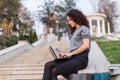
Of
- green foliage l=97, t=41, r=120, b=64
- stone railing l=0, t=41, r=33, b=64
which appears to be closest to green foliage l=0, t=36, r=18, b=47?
stone railing l=0, t=41, r=33, b=64

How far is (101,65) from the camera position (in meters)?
7.03

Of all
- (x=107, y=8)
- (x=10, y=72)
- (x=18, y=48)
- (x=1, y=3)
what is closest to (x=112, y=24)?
(x=107, y=8)

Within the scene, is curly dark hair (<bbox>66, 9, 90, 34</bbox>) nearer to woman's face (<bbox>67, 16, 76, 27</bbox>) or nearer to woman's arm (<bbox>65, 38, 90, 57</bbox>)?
woman's face (<bbox>67, 16, 76, 27</bbox>)

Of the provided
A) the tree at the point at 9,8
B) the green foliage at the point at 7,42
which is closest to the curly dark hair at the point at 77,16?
the green foliage at the point at 7,42

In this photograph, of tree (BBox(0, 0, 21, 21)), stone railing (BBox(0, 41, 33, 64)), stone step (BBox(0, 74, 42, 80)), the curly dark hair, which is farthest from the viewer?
tree (BBox(0, 0, 21, 21))

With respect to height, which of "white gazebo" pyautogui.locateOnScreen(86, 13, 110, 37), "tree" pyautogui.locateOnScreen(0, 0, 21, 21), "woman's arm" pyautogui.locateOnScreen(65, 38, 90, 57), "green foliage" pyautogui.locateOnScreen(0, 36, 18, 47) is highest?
"tree" pyautogui.locateOnScreen(0, 0, 21, 21)

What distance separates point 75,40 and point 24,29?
38687 mm

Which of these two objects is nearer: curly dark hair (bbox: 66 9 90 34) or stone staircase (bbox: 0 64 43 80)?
curly dark hair (bbox: 66 9 90 34)

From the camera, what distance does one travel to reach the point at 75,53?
6527mm

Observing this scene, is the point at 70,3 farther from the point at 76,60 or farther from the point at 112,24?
the point at 76,60

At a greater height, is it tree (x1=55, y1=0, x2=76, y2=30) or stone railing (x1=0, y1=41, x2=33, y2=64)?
tree (x1=55, y1=0, x2=76, y2=30)

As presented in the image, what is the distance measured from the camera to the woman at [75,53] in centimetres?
644

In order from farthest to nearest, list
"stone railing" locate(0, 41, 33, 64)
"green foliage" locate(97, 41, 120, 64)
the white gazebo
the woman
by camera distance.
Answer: the white gazebo → "stone railing" locate(0, 41, 33, 64) → "green foliage" locate(97, 41, 120, 64) → the woman

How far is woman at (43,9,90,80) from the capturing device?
644cm
